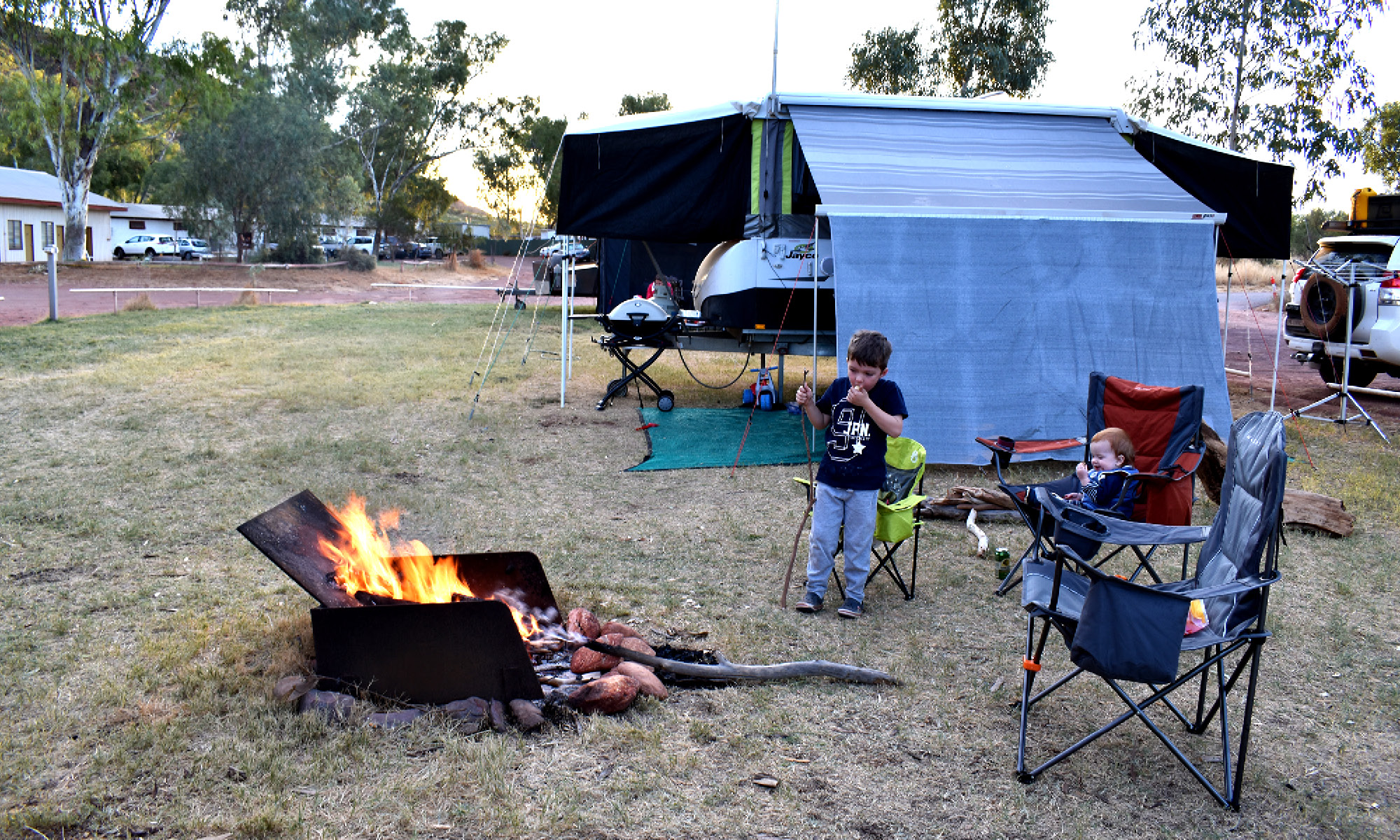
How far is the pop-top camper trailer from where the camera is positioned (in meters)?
6.61

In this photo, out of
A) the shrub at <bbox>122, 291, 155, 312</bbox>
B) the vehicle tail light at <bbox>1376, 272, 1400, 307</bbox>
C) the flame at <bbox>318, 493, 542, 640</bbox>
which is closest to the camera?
the flame at <bbox>318, 493, 542, 640</bbox>

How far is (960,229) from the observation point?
671cm

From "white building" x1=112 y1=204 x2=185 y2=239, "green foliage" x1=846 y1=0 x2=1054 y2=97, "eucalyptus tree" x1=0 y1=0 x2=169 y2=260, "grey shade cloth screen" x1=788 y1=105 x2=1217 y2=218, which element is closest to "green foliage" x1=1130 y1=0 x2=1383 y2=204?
"green foliage" x1=846 y1=0 x2=1054 y2=97

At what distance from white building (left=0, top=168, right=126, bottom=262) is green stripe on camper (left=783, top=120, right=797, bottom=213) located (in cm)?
2980

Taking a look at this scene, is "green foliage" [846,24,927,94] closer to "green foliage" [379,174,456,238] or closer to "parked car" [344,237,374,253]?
"parked car" [344,237,374,253]

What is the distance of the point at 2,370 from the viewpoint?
32.3 feet

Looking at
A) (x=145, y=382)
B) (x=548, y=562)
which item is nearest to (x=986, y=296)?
(x=548, y=562)

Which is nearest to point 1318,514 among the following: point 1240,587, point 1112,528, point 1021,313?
point 1021,313

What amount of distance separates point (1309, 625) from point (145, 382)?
9.42 m

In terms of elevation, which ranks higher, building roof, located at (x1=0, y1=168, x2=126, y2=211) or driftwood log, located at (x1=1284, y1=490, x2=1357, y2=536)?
building roof, located at (x1=0, y1=168, x2=126, y2=211)

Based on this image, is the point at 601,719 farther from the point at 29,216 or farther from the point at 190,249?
the point at 190,249

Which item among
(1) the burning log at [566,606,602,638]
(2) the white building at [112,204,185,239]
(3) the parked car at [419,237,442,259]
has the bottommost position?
(1) the burning log at [566,606,602,638]

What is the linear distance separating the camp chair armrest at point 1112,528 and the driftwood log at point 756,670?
90 centimetres

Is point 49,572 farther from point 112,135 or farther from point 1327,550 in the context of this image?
point 112,135
